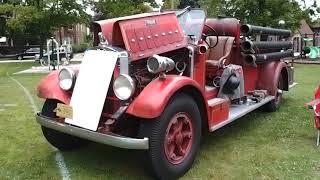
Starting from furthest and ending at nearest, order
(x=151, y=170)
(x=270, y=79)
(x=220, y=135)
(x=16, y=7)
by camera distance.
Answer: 1. (x=16, y=7)
2. (x=270, y=79)
3. (x=220, y=135)
4. (x=151, y=170)

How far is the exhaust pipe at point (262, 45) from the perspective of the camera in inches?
294

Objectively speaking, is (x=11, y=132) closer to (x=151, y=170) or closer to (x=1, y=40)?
(x=151, y=170)

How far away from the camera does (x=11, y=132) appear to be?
23.2 feet

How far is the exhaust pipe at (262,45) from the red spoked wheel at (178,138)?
2834mm

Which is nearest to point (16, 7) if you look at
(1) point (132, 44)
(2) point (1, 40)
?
(2) point (1, 40)

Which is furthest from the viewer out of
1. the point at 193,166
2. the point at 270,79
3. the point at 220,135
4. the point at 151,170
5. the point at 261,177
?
the point at 270,79

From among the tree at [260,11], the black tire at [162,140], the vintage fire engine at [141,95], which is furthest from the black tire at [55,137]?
the tree at [260,11]

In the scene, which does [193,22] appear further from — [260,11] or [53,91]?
[260,11]

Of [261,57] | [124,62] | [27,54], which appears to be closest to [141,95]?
[124,62]

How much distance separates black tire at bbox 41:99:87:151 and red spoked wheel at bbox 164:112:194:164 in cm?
156

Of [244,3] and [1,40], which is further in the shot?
[1,40]

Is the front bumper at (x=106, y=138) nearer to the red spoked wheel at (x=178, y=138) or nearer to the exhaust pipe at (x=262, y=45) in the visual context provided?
the red spoked wheel at (x=178, y=138)

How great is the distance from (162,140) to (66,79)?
4.81 feet

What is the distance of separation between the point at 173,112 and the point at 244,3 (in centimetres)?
2040
